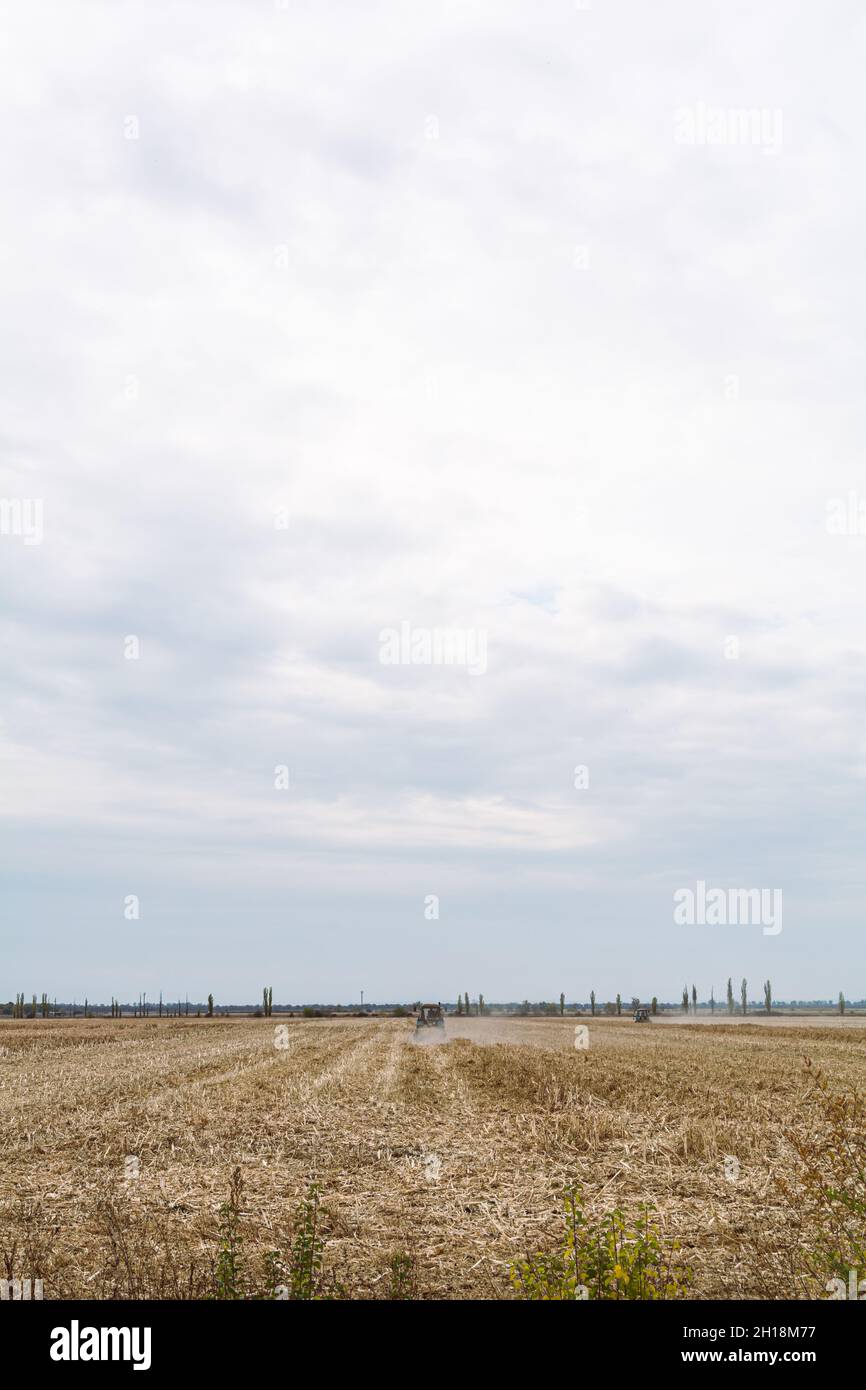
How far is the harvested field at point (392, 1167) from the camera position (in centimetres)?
1034

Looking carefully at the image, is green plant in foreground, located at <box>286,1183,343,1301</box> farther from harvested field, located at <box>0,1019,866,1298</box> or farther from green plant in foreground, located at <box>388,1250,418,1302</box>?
green plant in foreground, located at <box>388,1250,418,1302</box>

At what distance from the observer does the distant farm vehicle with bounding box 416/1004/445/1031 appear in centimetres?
7075

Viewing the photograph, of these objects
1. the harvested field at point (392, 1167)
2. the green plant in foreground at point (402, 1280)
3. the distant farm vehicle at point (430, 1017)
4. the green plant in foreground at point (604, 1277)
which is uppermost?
the green plant in foreground at point (604, 1277)

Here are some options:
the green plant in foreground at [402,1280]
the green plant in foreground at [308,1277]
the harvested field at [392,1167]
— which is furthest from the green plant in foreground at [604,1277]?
the harvested field at [392,1167]

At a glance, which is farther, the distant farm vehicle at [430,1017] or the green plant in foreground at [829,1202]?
the distant farm vehicle at [430,1017]

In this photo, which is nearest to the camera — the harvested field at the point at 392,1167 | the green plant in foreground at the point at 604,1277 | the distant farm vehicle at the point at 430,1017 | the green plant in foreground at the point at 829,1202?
the green plant in foreground at the point at 604,1277

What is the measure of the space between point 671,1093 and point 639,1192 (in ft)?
39.1

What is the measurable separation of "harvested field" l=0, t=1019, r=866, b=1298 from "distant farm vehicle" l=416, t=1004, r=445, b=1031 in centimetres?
3943

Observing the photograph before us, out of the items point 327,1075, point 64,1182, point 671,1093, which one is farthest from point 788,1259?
point 327,1075

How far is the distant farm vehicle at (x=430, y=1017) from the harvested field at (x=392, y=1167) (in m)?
39.4

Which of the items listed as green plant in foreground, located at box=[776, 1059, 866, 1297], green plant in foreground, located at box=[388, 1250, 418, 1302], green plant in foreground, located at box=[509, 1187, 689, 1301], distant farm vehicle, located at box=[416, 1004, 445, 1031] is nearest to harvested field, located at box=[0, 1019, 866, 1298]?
green plant in foreground, located at box=[388, 1250, 418, 1302]

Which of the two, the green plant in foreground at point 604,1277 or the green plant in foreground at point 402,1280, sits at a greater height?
the green plant in foreground at point 604,1277

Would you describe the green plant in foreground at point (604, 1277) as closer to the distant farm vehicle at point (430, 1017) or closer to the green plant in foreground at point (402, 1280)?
the green plant in foreground at point (402, 1280)
